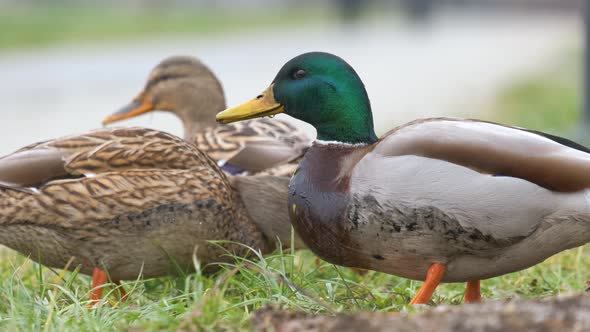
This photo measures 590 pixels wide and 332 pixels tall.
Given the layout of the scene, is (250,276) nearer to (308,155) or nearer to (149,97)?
(308,155)

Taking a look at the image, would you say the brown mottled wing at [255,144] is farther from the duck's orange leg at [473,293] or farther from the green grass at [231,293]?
the duck's orange leg at [473,293]

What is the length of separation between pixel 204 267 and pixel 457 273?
1.15 meters

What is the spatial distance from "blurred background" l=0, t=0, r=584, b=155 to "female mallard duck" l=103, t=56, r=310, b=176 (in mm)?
3741

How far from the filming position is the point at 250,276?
4.05 meters

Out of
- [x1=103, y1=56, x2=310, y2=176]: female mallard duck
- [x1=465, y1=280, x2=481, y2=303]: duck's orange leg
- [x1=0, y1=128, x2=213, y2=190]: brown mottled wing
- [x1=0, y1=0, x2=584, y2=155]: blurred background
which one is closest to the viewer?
[x1=465, y1=280, x2=481, y2=303]: duck's orange leg

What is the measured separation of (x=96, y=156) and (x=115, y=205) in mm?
275

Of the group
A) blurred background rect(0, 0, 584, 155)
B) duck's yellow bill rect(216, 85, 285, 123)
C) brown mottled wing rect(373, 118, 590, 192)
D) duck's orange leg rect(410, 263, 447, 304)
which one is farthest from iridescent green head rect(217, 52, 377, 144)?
blurred background rect(0, 0, 584, 155)

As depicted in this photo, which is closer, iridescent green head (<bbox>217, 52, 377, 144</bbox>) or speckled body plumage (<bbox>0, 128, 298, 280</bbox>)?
iridescent green head (<bbox>217, 52, 377, 144</bbox>)

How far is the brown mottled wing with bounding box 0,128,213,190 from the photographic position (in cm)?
430

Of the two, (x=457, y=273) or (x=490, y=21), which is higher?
(x=457, y=273)

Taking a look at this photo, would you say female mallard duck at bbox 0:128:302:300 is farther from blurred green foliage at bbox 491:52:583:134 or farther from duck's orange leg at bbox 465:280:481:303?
blurred green foliage at bbox 491:52:583:134

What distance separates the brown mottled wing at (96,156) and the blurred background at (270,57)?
5200mm

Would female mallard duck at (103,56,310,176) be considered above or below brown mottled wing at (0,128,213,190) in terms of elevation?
below

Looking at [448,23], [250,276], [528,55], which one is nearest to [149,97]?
[250,276]
